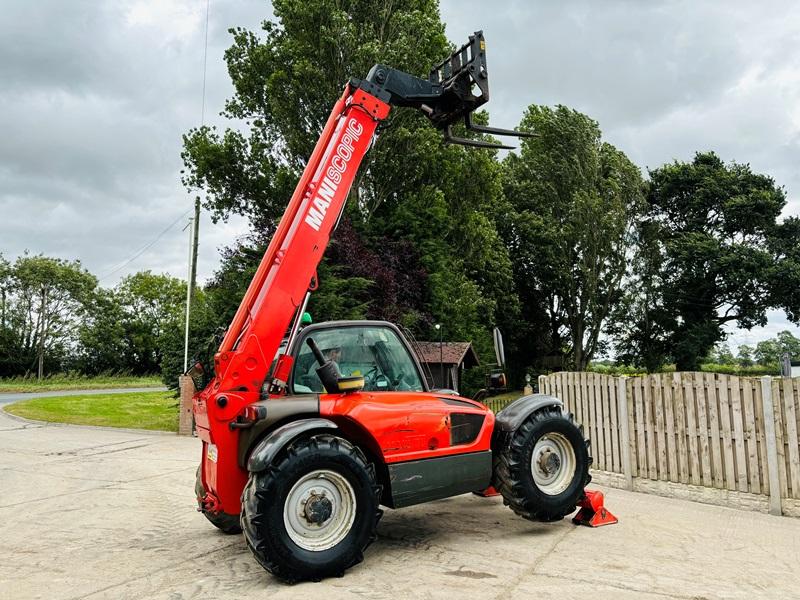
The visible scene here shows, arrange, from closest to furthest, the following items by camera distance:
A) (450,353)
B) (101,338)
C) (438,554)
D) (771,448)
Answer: (438,554), (771,448), (450,353), (101,338)

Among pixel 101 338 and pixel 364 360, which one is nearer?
pixel 364 360

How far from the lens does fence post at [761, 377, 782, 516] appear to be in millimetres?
6441

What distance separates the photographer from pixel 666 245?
122 ft

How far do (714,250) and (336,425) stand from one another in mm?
36393

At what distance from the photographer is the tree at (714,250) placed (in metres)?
35.6

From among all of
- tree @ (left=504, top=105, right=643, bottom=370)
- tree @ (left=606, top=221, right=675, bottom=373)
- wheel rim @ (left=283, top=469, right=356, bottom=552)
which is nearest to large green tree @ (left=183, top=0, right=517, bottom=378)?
tree @ (left=504, top=105, right=643, bottom=370)

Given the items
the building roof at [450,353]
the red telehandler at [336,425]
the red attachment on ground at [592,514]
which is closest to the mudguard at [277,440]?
the red telehandler at [336,425]

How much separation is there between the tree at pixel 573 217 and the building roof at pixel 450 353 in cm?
1316

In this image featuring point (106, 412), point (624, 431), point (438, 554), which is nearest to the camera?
point (438, 554)

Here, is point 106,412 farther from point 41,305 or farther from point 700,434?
point 41,305

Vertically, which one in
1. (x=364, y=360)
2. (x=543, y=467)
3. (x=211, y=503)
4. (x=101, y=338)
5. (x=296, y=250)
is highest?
(x=101, y=338)

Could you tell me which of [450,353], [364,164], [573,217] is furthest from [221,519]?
[573,217]

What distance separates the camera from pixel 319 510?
178 inches

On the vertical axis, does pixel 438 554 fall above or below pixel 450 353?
below
